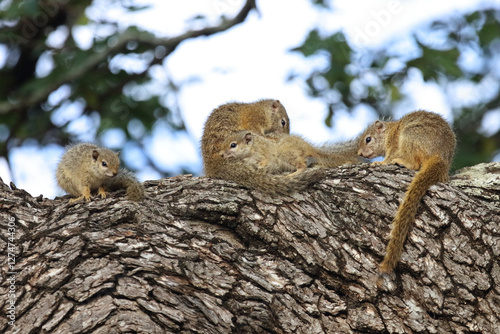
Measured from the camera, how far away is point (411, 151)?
229 inches

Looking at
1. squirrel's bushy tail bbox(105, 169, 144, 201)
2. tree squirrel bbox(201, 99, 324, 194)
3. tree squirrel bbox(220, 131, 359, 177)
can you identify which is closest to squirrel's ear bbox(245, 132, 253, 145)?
tree squirrel bbox(220, 131, 359, 177)

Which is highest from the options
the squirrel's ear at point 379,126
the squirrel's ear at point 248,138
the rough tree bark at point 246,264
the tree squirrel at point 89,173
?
the squirrel's ear at point 379,126

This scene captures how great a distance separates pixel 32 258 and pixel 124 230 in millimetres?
589

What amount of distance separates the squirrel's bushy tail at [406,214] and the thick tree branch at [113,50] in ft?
13.9

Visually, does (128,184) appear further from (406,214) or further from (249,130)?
(249,130)

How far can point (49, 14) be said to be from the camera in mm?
8164

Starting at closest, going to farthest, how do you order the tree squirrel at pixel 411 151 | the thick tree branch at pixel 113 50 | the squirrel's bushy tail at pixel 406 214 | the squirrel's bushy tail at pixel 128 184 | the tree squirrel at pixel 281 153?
1. the squirrel's bushy tail at pixel 406 214
2. the tree squirrel at pixel 411 151
3. the squirrel's bushy tail at pixel 128 184
4. the tree squirrel at pixel 281 153
5. the thick tree branch at pixel 113 50

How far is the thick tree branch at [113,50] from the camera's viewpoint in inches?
315

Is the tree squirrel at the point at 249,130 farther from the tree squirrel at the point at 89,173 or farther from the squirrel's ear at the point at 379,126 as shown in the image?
the squirrel's ear at the point at 379,126

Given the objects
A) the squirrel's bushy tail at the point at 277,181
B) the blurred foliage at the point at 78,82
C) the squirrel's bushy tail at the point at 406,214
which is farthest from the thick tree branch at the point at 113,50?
the squirrel's bushy tail at the point at 406,214

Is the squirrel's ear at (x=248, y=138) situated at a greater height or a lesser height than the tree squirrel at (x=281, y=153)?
greater

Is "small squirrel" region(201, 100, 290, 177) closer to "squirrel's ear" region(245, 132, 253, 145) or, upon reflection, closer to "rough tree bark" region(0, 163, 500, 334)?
"squirrel's ear" region(245, 132, 253, 145)

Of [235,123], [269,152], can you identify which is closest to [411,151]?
[269,152]

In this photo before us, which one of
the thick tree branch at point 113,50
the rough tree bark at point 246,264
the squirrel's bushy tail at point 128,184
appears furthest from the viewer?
the thick tree branch at point 113,50
